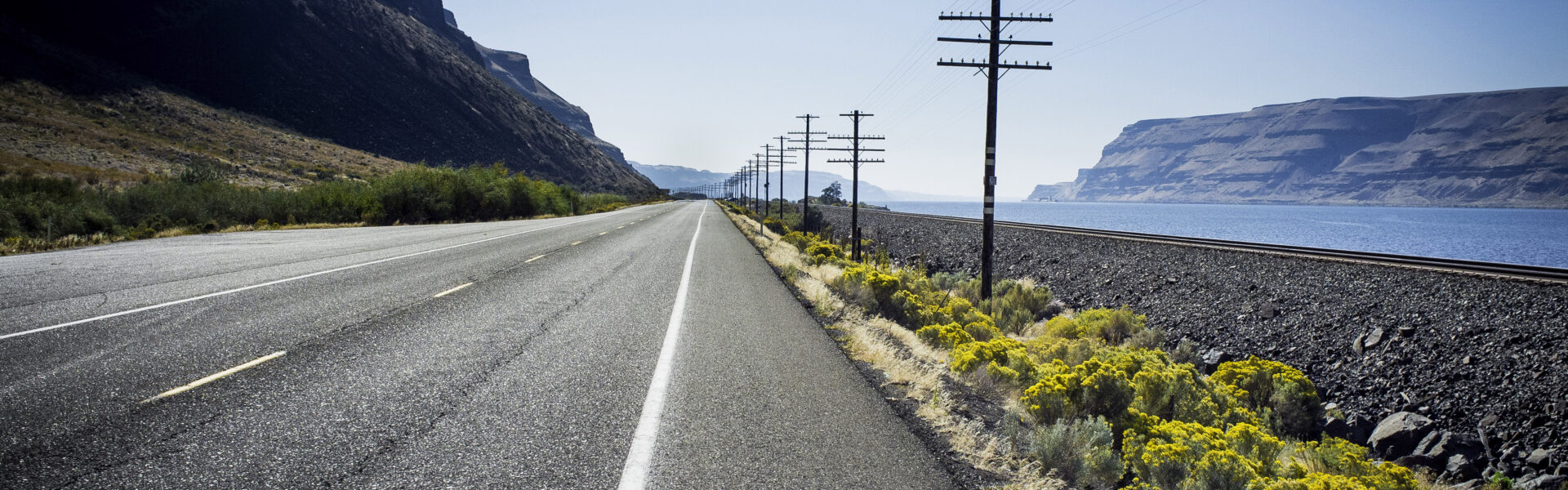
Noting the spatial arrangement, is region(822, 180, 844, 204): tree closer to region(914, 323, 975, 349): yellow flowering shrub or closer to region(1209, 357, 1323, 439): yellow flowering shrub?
region(1209, 357, 1323, 439): yellow flowering shrub

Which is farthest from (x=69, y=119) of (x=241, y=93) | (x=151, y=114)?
(x=241, y=93)

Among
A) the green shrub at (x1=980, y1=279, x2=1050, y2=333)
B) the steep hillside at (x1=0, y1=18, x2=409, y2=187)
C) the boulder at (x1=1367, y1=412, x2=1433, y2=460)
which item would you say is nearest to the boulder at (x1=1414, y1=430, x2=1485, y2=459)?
the boulder at (x1=1367, y1=412, x2=1433, y2=460)

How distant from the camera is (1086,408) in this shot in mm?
5629

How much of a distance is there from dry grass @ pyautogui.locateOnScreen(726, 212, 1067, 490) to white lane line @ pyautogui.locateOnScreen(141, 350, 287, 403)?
4.73 m

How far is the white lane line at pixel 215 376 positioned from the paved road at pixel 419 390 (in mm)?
50

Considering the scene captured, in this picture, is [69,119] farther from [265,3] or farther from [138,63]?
[265,3]

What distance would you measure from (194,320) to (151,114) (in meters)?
73.4

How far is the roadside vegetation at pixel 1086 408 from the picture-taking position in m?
4.07

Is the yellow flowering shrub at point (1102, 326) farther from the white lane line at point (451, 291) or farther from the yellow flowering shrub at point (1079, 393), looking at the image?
the white lane line at point (451, 291)

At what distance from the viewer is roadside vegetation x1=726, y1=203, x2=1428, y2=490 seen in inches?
160

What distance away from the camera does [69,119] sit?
5281cm

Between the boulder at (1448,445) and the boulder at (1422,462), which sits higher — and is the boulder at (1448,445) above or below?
above

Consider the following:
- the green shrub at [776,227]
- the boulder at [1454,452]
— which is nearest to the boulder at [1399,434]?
the boulder at [1454,452]

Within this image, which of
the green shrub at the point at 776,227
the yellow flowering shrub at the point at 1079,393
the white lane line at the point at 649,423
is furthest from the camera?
the green shrub at the point at 776,227
